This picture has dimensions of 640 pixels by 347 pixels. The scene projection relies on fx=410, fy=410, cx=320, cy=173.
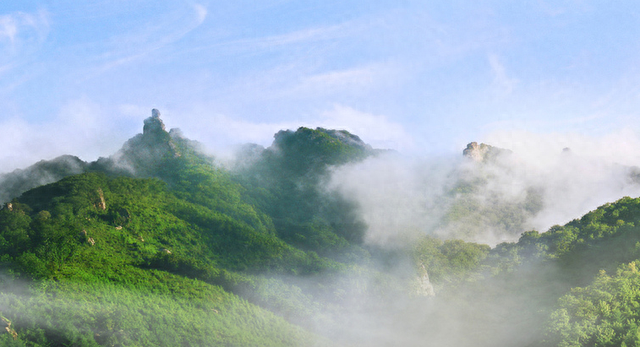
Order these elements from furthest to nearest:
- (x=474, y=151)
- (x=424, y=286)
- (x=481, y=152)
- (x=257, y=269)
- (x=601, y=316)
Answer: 1. (x=481, y=152)
2. (x=474, y=151)
3. (x=424, y=286)
4. (x=257, y=269)
5. (x=601, y=316)

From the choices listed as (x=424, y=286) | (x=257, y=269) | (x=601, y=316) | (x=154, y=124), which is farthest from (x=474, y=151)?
(x=154, y=124)

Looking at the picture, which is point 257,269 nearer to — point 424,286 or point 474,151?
point 424,286

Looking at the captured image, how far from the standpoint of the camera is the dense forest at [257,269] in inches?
1453

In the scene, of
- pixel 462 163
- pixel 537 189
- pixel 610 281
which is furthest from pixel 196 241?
pixel 537 189

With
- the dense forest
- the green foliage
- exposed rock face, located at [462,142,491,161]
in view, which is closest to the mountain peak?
the dense forest

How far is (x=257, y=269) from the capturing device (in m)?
59.1

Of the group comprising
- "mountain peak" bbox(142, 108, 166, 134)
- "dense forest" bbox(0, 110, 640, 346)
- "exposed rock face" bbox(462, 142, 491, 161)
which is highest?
"exposed rock face" bbox(462, 142, 491, 161)

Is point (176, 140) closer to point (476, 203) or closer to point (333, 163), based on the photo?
point (333, 163)

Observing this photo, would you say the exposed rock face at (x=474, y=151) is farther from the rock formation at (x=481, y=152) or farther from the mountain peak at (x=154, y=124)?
the mountain peak at (x=154, y=124)

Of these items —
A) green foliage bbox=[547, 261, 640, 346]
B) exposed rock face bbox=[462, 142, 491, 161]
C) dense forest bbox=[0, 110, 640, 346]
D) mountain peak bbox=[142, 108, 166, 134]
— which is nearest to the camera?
dense forest bbox=[0, 110, 640, 346]

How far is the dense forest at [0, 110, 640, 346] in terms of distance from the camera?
121 ft

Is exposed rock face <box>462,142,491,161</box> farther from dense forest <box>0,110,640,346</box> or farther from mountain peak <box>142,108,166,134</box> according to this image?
mountain peak <box>142,108,166,134</box>

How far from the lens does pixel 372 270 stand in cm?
6619

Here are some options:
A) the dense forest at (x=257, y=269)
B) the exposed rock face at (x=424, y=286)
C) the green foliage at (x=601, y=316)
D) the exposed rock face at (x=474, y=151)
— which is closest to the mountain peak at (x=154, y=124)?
the dense forest at (x=257, y=269)
